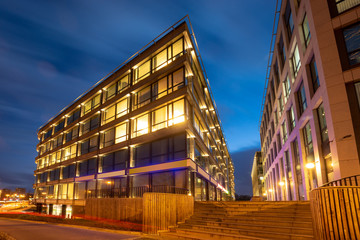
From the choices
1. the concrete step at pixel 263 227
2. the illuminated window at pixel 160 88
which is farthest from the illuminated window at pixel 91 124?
the concrete step at pixel 263 227

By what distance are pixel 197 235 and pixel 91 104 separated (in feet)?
100

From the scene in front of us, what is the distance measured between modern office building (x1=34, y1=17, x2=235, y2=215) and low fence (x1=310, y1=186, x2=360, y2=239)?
11123 mm

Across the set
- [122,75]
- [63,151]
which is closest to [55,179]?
[63,151]

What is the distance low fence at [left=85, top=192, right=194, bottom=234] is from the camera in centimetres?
1221

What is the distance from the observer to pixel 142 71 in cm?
2739

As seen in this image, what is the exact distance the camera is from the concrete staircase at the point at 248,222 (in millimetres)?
9578

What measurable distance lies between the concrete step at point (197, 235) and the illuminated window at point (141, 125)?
551 inches

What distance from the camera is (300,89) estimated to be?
22.2m

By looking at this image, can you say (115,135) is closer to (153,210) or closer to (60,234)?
(60,234)

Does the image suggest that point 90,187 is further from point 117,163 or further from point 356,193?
point 356,193

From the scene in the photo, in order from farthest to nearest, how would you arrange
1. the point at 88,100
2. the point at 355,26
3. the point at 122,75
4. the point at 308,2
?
the point at 88,100 < the point at 122,75 < the point at 308,2 < the point at 355,26

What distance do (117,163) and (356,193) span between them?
24.8 m

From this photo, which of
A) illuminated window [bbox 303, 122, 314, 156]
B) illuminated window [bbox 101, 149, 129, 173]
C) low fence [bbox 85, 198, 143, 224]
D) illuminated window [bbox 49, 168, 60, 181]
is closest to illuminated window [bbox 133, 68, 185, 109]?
illuminated window [bbox 101, 149, 129, 173]

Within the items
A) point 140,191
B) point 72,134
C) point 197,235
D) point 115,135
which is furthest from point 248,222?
point 72,134
